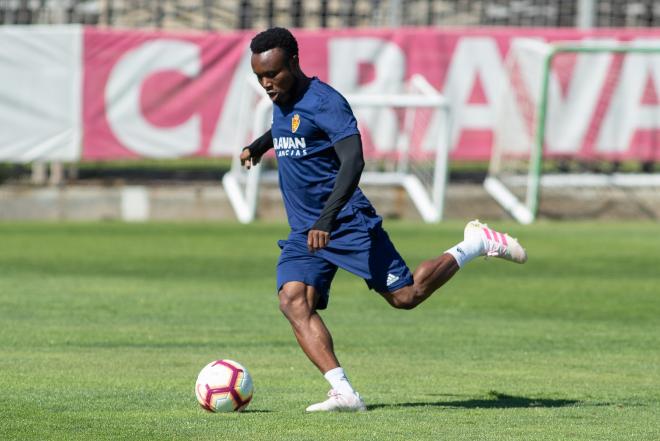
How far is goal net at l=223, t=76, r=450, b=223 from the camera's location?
21359mm

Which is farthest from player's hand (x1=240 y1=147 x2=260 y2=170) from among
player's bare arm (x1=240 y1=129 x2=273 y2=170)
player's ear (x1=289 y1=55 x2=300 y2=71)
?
player's ear (x1=289 y1=55 x2=300 y2=71)

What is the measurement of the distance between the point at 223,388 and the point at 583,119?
15887 millimetres

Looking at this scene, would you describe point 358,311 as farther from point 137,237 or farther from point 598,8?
point 598,8

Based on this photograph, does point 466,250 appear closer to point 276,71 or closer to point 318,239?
point 318,239

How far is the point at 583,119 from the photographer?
22.7 m

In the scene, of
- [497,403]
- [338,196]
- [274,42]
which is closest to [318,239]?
[338,196]

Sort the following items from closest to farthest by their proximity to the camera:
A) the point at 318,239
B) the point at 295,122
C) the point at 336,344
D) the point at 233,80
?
1. the point at 318,239
2. the point at 295,122
3. the point at 336,344
4. the point at 233,80

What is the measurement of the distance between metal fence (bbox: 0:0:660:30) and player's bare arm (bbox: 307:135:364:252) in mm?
16383

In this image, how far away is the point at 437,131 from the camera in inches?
885

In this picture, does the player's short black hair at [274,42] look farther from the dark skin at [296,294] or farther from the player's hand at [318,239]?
the player's hand at [318,239]

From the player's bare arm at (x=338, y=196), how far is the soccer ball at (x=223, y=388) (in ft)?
2.58

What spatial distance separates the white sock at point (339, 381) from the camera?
7703mm

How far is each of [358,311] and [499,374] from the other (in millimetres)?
3525

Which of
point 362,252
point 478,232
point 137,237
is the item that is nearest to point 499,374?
point 478,232
